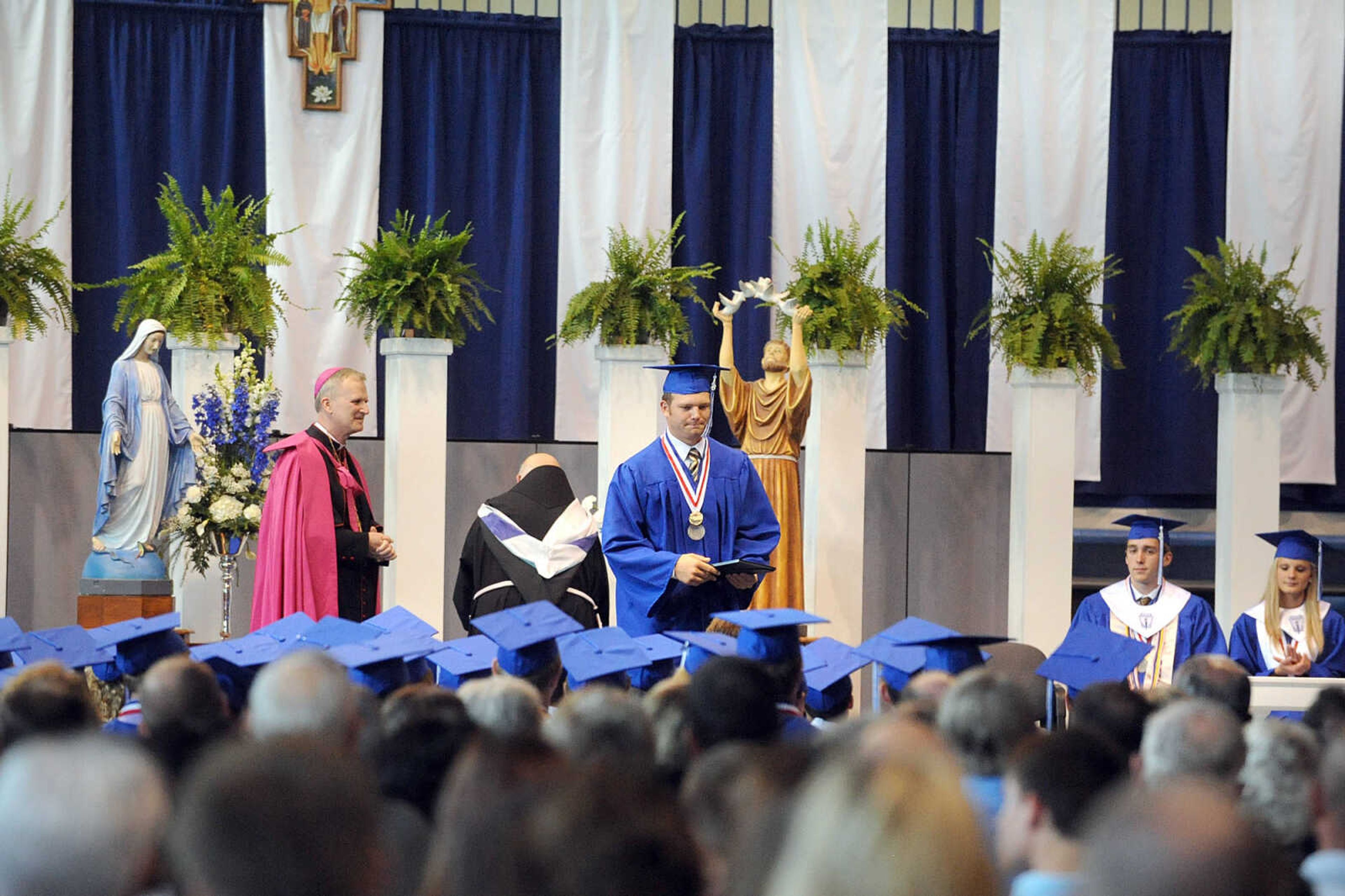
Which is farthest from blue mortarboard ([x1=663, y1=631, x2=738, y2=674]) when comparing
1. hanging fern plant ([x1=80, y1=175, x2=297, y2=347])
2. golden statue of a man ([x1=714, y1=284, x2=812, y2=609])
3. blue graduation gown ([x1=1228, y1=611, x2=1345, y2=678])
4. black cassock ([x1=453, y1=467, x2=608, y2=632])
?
hanging fern plant ([x1=80, y1=175, x2=297, y2=347])

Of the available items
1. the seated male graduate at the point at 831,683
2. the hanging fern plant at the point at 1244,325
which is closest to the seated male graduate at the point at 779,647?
the seated male graduate at the point at 831,683

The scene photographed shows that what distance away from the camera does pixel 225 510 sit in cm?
812

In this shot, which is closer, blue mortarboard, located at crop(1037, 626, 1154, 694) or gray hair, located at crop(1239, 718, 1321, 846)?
gray hair, located at crop(1239, 718, 1321, 846)

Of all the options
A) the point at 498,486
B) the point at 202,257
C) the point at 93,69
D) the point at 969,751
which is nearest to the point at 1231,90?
the point at 498,486

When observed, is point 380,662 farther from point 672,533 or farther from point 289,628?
point 672,533

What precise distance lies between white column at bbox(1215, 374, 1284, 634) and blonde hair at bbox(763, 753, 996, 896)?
29.2 feet

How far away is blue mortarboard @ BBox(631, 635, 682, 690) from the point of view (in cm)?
529

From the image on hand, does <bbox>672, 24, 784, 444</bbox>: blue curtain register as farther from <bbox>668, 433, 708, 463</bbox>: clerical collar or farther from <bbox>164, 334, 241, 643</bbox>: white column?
<bbox>668, 433, 708, 463</bbox>: clerical collar

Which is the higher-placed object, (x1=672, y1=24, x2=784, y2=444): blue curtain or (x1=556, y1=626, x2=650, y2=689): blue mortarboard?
(x1=672, y1=24, x2=784, y2=444): blue curtain

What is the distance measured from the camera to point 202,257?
8.85 metres

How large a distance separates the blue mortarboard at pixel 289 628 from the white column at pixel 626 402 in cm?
351

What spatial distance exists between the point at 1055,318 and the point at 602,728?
6818 millimetres

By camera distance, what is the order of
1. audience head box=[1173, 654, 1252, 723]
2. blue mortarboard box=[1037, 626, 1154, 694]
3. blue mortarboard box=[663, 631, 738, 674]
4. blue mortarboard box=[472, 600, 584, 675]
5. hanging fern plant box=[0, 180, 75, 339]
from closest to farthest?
audience head box=[1173, 654, 1252, 723] < blue mortarboard box=[472, 600, 584, 675] < blue mortarboard box=[663, 631, 738, 674] < blue mortarboard box=[1037, 626, 1154, 694] < hanging fern plant box=[0, 180, 75, 339]

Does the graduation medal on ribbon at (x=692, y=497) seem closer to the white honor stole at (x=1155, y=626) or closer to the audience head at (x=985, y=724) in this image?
the white honor stole at (x=1155, y=626)
